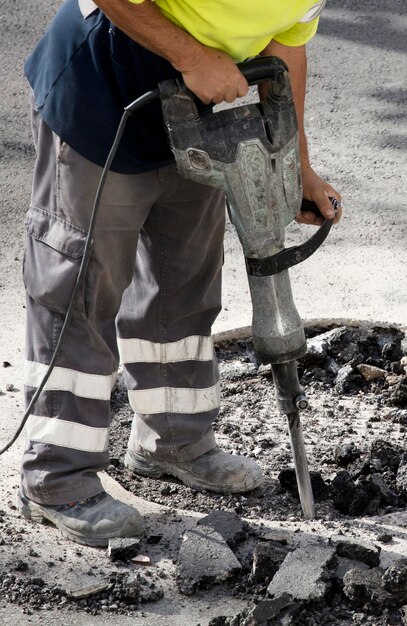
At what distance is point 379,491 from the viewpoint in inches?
139

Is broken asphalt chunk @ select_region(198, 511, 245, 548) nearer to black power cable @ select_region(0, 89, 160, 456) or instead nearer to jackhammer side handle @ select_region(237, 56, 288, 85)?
black power cable @ select_region(0, 89, 160, 456)

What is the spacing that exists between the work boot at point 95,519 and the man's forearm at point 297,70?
1.16 meters

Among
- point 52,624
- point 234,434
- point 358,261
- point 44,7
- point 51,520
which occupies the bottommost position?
point 52,624

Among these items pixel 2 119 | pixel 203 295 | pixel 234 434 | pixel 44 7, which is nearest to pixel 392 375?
pixel 234 434

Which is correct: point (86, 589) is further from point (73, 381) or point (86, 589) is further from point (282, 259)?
point (282, 259)

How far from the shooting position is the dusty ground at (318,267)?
325 cm

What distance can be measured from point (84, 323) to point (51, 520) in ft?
2.08

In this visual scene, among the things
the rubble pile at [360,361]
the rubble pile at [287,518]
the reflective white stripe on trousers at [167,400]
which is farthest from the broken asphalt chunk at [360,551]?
the rubble pile at [360,361]

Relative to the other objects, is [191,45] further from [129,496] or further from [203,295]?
[129,496]

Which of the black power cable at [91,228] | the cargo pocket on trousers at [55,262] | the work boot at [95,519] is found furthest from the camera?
the work boot at [95,519]

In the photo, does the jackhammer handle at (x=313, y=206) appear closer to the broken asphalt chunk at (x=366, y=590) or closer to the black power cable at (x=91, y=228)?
the black power cable at (x=91, y=228)

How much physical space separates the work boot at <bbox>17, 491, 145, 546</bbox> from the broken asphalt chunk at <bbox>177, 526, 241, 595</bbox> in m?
0.20

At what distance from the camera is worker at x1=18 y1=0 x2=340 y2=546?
2900mm

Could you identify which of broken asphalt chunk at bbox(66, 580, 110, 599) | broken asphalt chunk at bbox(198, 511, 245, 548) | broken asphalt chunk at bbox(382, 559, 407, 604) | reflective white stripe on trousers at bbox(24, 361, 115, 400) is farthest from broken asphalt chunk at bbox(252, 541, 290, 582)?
reflective white stripe on trousers at bbox(24, 361, 115, 400)
